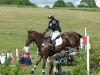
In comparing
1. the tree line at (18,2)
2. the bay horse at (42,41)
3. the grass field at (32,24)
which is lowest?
the tree line at (18,2)

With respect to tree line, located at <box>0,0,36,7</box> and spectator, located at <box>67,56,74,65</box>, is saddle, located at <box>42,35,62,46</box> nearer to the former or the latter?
spectator, located at <box>67,56,74,65</box>

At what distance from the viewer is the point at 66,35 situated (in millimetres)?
17797

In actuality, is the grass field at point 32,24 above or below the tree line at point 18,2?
above

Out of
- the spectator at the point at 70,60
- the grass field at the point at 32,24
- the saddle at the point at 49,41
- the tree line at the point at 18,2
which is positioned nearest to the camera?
the saddle at the point at 49,41

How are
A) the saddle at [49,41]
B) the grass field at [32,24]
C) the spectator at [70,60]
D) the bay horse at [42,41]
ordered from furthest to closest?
the grass field at [32,24]
the spectator at [70,60]
the saddle at [49,41]
the bay horse at [42,41]

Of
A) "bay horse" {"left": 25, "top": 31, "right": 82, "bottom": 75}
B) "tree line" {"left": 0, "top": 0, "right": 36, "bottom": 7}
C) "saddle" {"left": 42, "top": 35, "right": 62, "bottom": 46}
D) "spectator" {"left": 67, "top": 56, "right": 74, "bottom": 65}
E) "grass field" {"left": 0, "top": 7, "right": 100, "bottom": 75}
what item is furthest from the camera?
"tree line" {"left": 0, "top": 0, "right": 36, "bottom": 7}

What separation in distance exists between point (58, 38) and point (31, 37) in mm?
1293

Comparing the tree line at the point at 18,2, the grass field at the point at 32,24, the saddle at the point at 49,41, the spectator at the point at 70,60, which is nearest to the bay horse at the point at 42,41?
the saddle at the point at 49,41

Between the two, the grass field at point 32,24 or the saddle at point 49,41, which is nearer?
the saddle at point 49,41

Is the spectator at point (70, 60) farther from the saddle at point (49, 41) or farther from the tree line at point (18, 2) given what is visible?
the tree line at point (18, 2)

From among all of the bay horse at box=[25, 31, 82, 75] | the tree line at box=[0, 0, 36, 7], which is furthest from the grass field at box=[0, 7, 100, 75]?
the tree line at box=[0, 0, 36, 7]

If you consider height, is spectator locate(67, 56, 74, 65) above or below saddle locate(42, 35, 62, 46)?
below

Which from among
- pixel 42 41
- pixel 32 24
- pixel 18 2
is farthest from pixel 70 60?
pixel 18 2

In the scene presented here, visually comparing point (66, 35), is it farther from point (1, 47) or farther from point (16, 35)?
point (16, 35)
